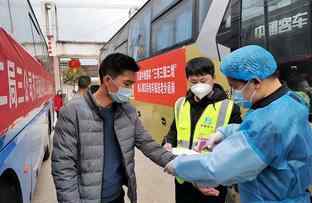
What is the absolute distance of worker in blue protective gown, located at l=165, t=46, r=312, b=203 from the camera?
1.40m

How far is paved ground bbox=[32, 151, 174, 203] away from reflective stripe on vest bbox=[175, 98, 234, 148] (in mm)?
2156

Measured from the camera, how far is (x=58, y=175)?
194 centimetres

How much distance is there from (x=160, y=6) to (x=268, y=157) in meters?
5.23

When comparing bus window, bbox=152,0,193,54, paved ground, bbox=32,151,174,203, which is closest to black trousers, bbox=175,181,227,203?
paved ground, bbox=32,151,174,203

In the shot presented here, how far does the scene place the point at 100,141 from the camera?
6.56 ft

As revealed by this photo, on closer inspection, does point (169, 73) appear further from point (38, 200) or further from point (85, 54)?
point (85, 54)

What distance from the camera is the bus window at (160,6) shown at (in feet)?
19.2

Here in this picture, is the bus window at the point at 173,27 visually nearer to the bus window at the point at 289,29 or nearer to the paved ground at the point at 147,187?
the bus window at the point at 289,29

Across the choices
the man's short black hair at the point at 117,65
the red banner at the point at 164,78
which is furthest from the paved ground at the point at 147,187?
the man's short black hair at the point at 117,65

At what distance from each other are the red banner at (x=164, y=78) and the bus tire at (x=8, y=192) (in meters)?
2.83

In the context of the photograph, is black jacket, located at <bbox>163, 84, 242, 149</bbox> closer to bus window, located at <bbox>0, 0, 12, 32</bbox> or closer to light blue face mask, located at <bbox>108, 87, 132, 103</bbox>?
light blue face mask, located at <bbox>108, 87, 132, 103</bbox>

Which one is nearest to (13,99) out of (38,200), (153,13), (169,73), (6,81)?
(6,81)

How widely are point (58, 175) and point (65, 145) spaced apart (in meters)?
0.16

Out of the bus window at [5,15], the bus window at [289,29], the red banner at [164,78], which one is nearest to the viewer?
the bus window at [5,15]
